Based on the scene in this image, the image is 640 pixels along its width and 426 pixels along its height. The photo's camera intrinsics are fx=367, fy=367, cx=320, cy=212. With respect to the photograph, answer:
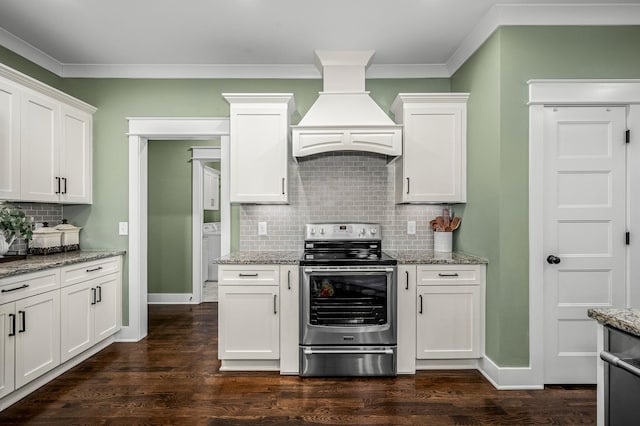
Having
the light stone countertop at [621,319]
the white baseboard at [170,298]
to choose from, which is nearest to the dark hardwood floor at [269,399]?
the light stone countertop at [621,319]

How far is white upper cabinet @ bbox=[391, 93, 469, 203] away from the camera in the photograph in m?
3.20

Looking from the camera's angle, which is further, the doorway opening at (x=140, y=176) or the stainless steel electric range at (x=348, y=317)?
the doorway opening at (x=140, y=176)

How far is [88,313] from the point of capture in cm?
311

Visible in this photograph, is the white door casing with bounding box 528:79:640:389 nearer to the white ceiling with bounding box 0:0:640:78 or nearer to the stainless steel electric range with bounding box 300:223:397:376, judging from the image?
the white ceiling with bounding box 0:0:640:78

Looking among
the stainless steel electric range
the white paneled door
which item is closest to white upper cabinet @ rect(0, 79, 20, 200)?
the stainless steel electric range

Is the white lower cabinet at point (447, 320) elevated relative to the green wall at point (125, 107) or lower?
lower

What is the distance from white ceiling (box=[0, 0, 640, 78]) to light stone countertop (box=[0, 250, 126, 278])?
1.78 meters

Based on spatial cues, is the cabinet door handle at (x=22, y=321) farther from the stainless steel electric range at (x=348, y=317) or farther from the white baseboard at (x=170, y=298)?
the white baseboard at (x=170, y=298)

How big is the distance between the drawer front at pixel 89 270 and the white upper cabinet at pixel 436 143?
9.23 feet

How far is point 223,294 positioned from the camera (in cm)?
293

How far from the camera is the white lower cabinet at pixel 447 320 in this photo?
2930mm

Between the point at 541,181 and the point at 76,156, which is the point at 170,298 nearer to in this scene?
the point at 76,156

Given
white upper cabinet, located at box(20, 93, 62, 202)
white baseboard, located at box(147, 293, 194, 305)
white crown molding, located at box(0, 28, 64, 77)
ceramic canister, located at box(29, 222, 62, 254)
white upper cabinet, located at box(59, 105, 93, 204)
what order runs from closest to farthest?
white upper cabinet, located at box(20, 93, 62, 202), white crown molding, located at box(0, 28, 64, 77), ceramic canister, located at box(29, 222, 62, 254), white upper cabinet, located at box(59, 105, 93, 204), white baseboard, located at box(147, 293, 194, 305)

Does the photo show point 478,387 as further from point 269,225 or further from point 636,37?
point 636,37
